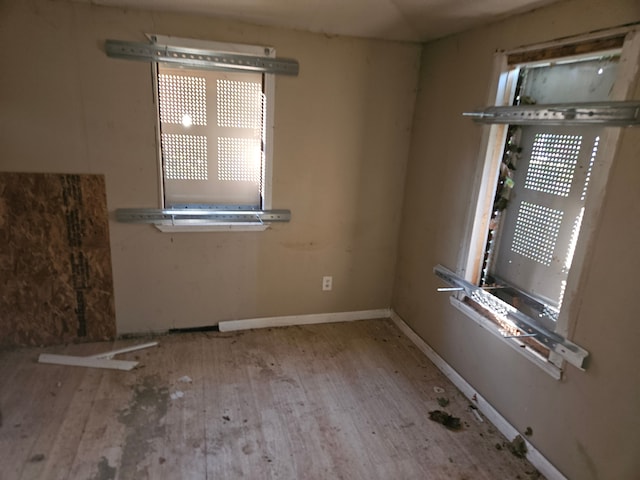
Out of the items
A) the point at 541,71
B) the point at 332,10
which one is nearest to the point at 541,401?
the point at 541,71

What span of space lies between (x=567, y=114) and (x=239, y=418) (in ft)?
6.82

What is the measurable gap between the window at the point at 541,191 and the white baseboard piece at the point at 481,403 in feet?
1.40

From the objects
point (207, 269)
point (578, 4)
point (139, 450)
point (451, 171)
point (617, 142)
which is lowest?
point (139, 450)

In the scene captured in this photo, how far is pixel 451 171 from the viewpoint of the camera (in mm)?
2475

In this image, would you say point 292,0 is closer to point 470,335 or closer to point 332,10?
point 332,10

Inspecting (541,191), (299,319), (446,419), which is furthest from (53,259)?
(541,191)

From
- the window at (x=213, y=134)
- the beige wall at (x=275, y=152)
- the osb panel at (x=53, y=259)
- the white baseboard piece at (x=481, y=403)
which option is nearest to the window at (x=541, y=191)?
the white baseboard piece at (x=481, y=403)

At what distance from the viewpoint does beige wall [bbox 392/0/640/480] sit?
4.89ft

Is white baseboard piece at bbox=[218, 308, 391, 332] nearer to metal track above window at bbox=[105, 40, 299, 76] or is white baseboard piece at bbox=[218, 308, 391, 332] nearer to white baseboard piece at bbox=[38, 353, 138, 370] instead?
white baseboard piece at bbox=[38, 353, 138, 370]

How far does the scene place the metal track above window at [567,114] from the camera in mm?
1455

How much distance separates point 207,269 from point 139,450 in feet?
3.90

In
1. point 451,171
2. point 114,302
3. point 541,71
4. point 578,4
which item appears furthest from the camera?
point 114,302

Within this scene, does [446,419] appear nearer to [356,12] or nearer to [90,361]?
[90,361]

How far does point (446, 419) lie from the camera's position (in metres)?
2.15
